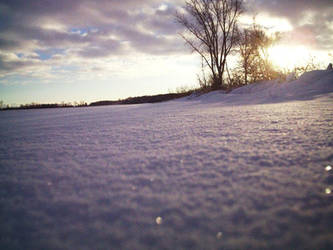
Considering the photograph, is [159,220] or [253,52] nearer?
[159,220]

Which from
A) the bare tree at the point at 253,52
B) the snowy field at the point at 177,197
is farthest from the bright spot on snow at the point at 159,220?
the bare tree at the point at 253,52

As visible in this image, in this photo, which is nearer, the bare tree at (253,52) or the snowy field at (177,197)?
the snowy field at (177,197)

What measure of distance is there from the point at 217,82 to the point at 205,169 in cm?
948

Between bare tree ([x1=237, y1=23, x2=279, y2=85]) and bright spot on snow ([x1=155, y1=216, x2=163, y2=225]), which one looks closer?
bright spot on snow ([x1=155, y1=216, x2=163, y2=225])

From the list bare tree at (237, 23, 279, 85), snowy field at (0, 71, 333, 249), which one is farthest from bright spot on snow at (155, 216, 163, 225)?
bare tree at (237, 23, 279, 85)

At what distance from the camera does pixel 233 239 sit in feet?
1.09

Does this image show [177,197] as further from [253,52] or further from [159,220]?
[253,52]

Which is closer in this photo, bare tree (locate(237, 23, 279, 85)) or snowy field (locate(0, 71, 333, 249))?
snowy field (locate(0, 71, 333, 249))

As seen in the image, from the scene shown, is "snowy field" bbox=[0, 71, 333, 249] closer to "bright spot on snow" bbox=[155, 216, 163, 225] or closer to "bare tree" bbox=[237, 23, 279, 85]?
"bright spot on snow" bbox=[155, 216, 163, 225]

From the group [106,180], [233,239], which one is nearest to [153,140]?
[106,180]

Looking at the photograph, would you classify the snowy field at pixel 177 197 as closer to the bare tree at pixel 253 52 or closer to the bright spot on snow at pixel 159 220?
the bright spot on snow at pixel 159 220

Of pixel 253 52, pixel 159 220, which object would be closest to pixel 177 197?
pixel 159 220

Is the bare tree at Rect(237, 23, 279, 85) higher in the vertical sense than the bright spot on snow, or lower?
higher

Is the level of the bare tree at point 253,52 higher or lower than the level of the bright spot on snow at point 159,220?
higher
